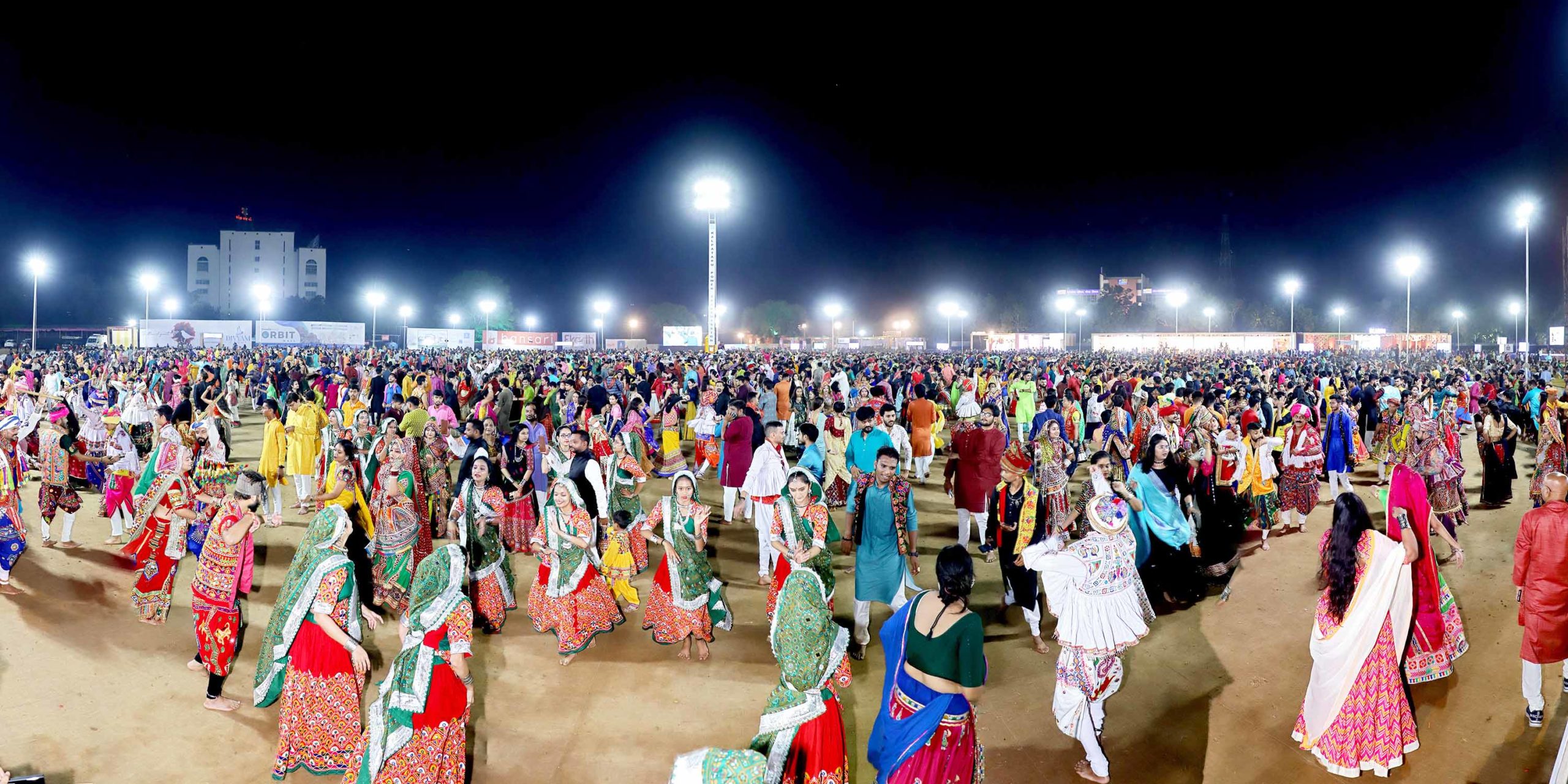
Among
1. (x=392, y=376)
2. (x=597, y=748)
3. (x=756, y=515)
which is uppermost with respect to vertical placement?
(x=392, y=376)

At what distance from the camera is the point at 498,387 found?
13352 mm

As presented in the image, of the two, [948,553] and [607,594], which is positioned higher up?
[948,553]

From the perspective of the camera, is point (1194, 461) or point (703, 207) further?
point (703, 207)

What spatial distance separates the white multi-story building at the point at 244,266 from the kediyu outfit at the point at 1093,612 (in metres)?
101

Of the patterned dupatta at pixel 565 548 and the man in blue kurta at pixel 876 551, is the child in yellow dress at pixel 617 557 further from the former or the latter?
the man in blue kurta at pixel 876 551

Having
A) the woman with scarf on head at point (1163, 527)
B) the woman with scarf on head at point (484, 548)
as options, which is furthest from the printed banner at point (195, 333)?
the woman with scarf on head at point (1163, 527)

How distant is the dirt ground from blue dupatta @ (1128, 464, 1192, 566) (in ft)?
2.68

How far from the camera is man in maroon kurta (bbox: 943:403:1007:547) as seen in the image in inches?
311

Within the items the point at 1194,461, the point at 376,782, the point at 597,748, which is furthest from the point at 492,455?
the point at 1194,461

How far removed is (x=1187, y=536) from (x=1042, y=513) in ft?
3.58

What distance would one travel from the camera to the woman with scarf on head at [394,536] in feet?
17.9

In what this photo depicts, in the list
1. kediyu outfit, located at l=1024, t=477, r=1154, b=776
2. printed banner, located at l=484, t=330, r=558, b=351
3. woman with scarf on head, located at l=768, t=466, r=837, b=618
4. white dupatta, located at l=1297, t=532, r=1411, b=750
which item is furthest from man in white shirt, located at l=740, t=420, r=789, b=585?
printed banner, located at l=484, t=330, r=558, b=351

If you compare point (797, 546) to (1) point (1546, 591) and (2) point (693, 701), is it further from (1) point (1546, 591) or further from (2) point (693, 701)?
(1) point (1546, 591)

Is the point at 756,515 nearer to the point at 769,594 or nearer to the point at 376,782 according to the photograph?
the point at 769,594
